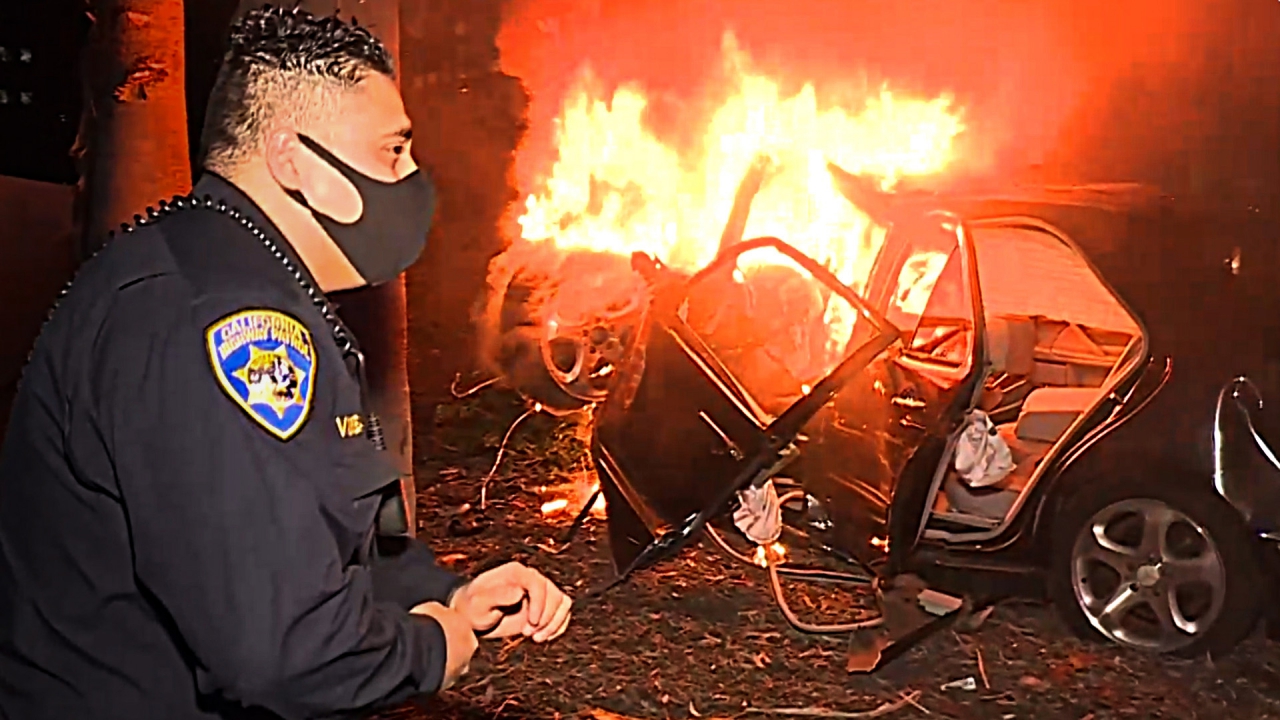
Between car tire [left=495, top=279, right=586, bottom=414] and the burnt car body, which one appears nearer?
the burnt car body

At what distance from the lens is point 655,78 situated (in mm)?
2621

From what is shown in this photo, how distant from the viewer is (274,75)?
1.62m

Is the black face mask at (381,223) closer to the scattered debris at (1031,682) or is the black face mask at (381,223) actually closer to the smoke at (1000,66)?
the smoke at (1000,66)

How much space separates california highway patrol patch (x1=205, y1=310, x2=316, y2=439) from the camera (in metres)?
1.27

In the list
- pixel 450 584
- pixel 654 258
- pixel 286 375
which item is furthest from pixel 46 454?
pixel 654 258

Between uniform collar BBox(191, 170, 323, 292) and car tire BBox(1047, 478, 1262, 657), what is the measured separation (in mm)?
1508

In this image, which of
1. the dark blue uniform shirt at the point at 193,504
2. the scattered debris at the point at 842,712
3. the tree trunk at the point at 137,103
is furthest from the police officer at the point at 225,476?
the tree trunk at the point at 137,103

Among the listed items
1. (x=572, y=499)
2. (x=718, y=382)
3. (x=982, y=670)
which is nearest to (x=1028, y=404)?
(x=982, y=670)

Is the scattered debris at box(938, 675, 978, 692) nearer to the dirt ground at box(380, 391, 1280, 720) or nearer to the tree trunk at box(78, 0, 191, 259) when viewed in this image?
the dirt ground at box(380, 391, 1280, 720)

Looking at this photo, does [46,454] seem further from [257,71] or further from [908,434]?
[908,434]

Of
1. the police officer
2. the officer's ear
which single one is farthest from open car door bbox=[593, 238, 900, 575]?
the officer's ear

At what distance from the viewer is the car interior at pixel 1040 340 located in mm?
2355

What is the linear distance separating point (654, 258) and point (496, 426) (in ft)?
1.67

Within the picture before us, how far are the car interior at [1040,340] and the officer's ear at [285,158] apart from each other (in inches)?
51.9
